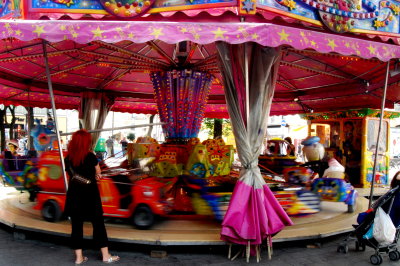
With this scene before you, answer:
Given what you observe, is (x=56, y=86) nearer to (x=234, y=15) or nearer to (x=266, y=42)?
(x=234, y=15)

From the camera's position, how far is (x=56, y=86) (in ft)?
34.9

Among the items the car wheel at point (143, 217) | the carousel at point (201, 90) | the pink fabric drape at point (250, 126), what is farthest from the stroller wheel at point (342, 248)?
the car wheel at point (143, 217)

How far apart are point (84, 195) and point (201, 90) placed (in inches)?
169

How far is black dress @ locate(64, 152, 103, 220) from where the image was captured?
4.20 meters

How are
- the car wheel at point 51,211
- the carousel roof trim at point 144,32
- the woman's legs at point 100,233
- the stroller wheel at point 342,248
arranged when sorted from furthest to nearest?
the car wheel at point 51,211 → the stroller wheel at point 342,248 → the woman's legs at point 100,233 → the carousel roof trim at point 144,32

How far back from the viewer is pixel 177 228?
17.2 ft

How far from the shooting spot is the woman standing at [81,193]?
13.7 ft

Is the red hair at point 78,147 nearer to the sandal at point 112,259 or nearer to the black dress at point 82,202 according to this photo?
the black dress at point 82,202

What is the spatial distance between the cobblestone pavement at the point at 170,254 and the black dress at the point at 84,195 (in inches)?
25.4

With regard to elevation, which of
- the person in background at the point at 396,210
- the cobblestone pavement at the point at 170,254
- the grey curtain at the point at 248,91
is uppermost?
the grey curtain at the point at 248,91

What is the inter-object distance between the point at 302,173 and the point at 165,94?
11.0 feet

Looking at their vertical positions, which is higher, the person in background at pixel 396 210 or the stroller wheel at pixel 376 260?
the person in background at pixel 396 210

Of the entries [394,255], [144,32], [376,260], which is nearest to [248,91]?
[144,32]

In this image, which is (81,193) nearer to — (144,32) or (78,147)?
(78,147)
